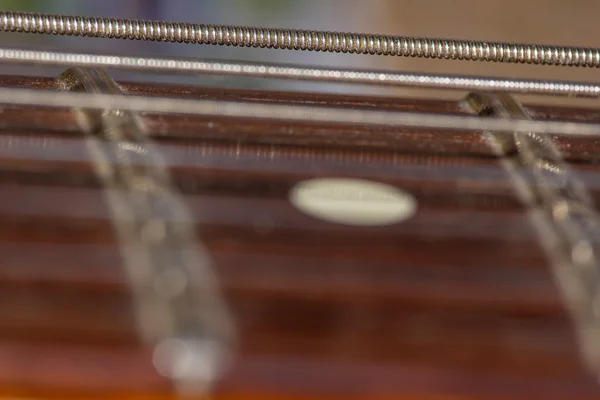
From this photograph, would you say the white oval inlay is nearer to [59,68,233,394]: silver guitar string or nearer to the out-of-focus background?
[59,68,233,394]: silver guitar string

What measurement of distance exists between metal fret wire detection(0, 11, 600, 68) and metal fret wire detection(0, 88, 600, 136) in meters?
0.10

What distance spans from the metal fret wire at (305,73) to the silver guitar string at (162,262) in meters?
0.10

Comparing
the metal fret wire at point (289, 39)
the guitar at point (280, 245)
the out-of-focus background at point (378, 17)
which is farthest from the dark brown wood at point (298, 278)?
the out-of-focus background at point (378, 17)

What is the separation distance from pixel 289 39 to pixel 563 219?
36cm

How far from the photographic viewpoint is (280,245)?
0.66 meters

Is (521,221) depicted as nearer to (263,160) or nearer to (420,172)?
(420,172)

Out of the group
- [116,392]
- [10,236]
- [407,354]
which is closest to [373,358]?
[407,354]

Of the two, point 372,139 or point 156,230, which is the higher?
point 372,139

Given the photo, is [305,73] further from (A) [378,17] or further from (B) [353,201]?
(A) [378,17]

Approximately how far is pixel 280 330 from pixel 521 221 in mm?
222

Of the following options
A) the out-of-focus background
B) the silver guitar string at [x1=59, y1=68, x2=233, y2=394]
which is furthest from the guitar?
the out-of-focus background

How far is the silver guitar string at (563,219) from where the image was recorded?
0.62 metres

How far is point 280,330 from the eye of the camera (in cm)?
59

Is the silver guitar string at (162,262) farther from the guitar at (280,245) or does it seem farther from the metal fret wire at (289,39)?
the metal fret wire at (289,39)
